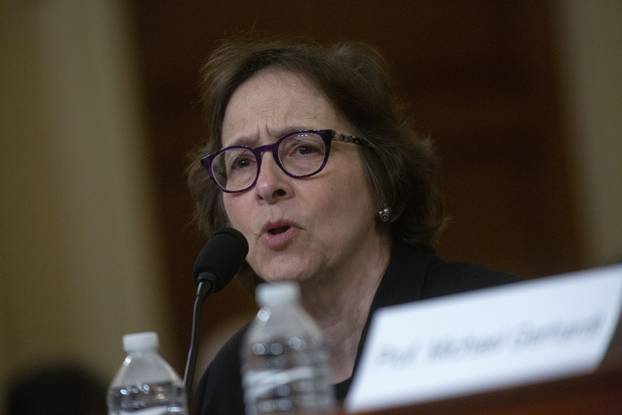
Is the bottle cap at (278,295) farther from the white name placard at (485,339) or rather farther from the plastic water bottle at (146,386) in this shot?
the plastic water bottle at (146,386)

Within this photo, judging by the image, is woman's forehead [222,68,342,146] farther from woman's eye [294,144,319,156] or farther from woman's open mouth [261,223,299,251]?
woman's open mouth [261,223,299,251]

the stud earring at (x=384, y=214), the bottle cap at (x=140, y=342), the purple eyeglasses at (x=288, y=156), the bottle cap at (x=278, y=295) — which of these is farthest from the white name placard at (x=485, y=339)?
the stud earring at (x=384, y=214)

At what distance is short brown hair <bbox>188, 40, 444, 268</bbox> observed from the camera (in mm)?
2350

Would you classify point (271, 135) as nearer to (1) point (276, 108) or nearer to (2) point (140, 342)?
(1) point (276, 108)

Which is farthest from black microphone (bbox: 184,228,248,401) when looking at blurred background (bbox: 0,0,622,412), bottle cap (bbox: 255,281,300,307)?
blurred background (bbox: 0,0,622,412)

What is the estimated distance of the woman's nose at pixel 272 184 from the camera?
217cm

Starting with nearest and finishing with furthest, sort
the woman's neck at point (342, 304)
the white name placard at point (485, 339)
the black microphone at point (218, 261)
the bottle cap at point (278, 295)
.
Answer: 1. the white name placard at point (485, 339)
2. the bottle cap at point (278, 295)
3. the black microphone at point (218, 261)
4. the woman's neck at point (342, 304)

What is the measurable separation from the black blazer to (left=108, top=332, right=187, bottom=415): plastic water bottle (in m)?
0.46

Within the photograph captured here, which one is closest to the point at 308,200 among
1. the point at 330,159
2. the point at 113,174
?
the point at 330,159

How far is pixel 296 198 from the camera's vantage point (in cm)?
217

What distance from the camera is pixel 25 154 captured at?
15.3ft

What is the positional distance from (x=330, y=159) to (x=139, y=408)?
0.71m

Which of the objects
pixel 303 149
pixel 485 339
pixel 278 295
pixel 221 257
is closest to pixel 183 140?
pixel 303 149

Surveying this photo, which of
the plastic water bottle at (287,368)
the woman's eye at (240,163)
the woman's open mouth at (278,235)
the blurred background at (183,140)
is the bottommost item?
the blurred background at (183,140)
